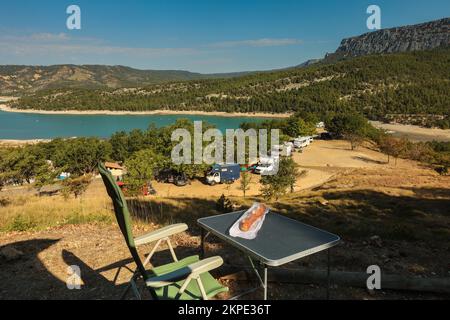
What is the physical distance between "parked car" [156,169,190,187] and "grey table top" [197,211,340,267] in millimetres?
23975

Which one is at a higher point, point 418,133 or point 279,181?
point 418,133

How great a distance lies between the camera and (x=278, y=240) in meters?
2.63

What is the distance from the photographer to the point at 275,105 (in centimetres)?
11075

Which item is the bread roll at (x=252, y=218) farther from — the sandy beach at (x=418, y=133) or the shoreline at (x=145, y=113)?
the shoreline at (x=145, y=113)

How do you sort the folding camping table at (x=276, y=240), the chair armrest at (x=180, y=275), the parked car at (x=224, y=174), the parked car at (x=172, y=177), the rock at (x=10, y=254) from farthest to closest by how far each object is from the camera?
the parked car at (x=172, y=177) < the parked car at (x=224, y=174) < the rock at (x=10, y=254) < the folding camping table at (x=276, y=240) < the chair armrest at (x=180, y=275)

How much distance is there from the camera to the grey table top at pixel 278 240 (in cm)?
233

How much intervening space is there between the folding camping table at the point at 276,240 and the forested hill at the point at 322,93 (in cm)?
8260

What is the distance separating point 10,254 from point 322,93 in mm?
114028

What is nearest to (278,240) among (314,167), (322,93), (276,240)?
(276,240)

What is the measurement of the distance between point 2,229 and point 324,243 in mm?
5409

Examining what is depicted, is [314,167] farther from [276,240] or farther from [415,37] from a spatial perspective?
[415,37]

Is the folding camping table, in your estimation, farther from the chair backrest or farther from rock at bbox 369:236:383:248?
rock at bbox 369:236:383:248

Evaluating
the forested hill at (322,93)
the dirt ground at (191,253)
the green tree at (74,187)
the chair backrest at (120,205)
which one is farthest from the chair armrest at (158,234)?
the forested hill at (322,93)
